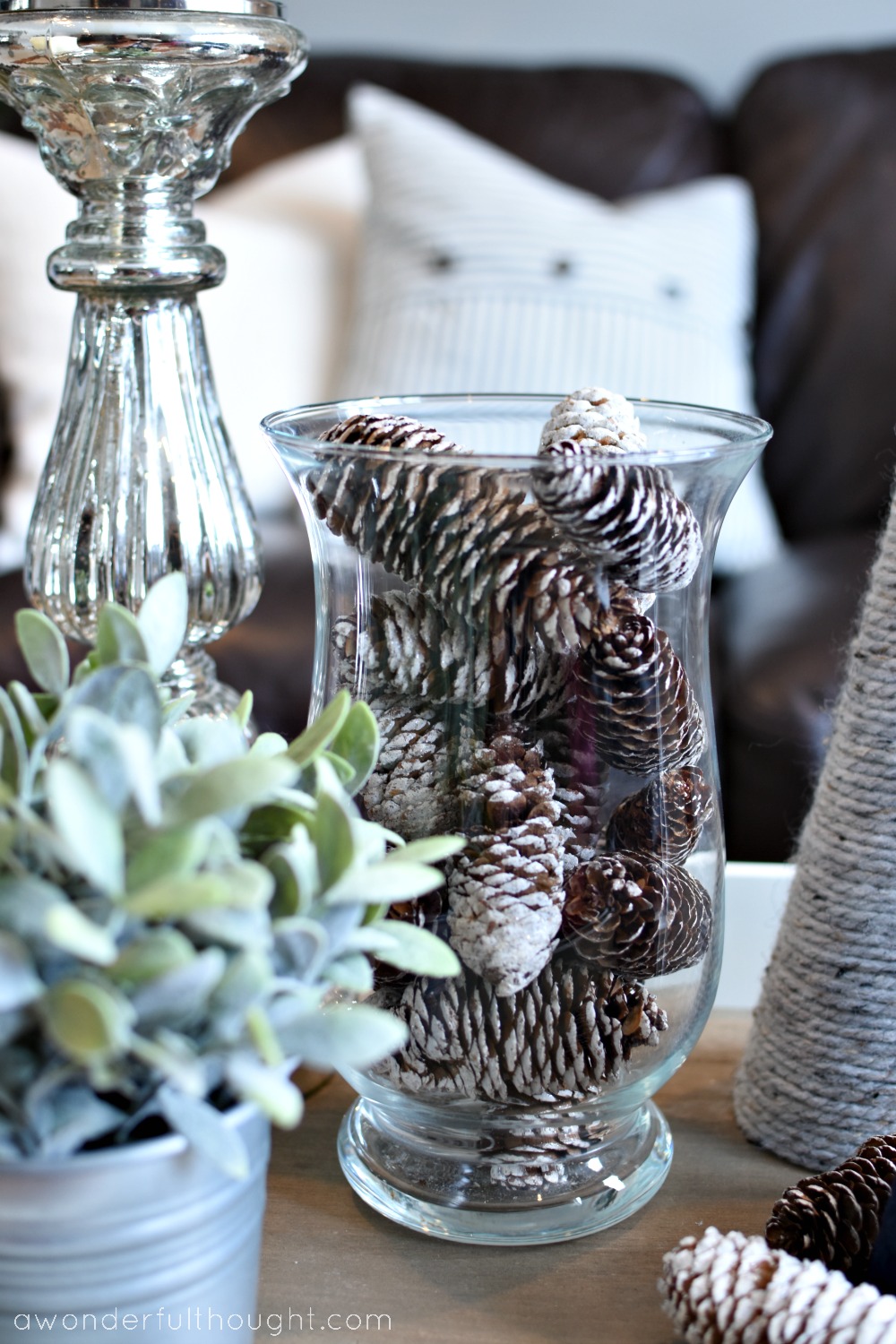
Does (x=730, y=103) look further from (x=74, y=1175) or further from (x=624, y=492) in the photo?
(x=74, y=1175)

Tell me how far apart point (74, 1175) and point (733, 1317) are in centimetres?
19

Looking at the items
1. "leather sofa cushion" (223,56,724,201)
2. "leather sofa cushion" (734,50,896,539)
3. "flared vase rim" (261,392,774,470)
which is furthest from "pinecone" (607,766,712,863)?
"leather sofa cushion" (223,56,724,201)

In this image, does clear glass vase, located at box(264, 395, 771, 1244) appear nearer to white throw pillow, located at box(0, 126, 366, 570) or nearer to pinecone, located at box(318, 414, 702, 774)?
pinecone, located at box(318, 414, 702, 774)

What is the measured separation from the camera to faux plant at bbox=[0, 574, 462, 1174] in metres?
0.27

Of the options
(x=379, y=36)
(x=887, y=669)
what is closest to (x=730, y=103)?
(x=379, y=36)

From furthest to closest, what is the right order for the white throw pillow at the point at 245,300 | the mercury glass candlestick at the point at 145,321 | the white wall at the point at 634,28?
the white wall at the point at 634,28, the white throw pillow at the point at 245,300, the mercury glass candlestick at the point at 145,321

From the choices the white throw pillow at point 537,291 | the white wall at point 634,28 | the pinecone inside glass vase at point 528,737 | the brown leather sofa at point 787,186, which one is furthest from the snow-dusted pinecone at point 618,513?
the white wall at point 634,28

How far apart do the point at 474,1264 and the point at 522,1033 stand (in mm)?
84

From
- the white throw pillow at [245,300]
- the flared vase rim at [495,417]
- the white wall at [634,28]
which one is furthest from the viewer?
the white wall at [634,28]

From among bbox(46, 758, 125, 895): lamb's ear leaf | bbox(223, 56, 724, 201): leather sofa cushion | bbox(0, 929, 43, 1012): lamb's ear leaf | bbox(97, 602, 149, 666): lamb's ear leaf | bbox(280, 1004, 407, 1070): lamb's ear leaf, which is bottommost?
bbox(280, 1004, 407, 1070): lamb's ear leaf

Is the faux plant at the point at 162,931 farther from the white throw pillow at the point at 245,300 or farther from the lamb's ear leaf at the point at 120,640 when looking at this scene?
the white throw pillow at the point at 245,300

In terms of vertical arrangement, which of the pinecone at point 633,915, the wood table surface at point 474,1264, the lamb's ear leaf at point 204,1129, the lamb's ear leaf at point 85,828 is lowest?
the wood table surface at point 474,1264

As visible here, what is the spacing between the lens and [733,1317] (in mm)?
362

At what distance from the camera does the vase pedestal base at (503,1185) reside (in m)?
A: 0.43
